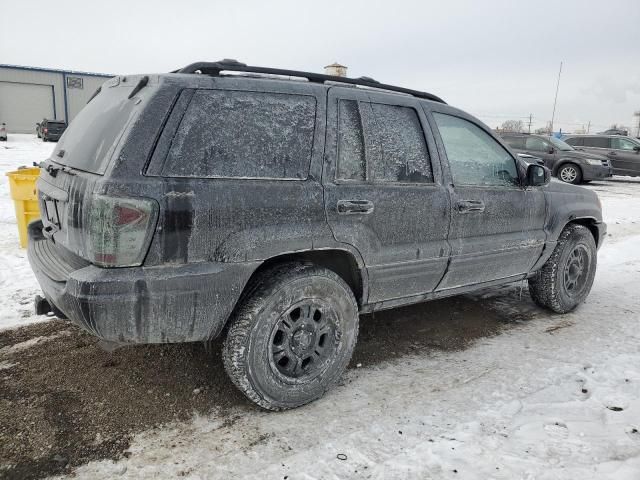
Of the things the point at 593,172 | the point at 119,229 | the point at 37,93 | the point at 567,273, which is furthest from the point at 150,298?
the point at 37,93

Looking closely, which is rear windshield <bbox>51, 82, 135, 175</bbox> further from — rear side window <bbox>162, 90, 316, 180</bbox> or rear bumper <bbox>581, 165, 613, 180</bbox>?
rear bumper <bbox>581, 165, 613, 180</bbox>

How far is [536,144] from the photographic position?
16344mm

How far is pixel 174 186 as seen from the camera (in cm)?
239

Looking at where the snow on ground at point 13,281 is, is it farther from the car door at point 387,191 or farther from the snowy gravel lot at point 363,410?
the car door at point 387,191

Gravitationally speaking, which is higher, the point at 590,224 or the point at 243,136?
the point at 243,136

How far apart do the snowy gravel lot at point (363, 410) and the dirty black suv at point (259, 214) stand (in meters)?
0.36

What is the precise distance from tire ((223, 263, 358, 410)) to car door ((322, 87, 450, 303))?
30 cm

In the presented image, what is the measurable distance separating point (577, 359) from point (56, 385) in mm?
3546

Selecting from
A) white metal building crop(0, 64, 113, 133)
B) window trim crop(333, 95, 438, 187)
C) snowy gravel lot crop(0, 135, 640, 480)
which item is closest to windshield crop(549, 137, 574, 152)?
snowy gravel lot crop(0, 135, 640, 480)

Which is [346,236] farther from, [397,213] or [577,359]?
[577,359]

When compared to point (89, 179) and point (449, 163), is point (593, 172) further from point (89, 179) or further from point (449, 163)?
point (89, 179)

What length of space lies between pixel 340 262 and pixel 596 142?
1785 cm

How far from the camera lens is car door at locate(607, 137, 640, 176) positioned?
17.3 meters

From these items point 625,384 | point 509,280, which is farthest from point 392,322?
point 625,384
